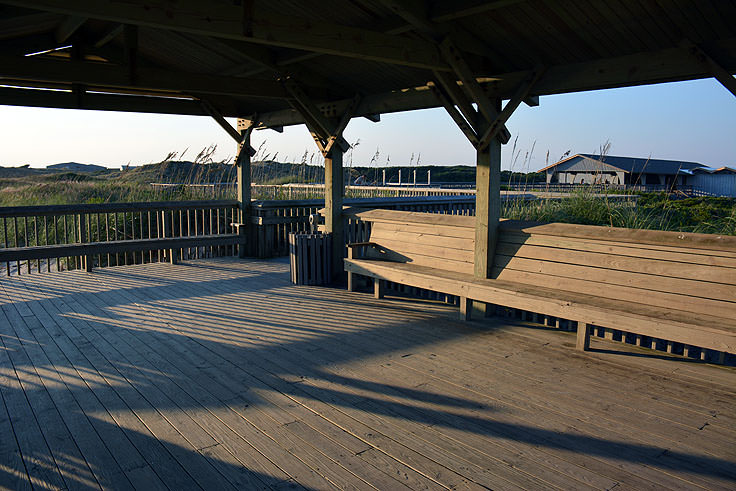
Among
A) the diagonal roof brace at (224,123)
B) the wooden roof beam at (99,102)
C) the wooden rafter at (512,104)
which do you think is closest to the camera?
the wooden rafter at (512,104)

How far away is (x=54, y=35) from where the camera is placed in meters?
6.92

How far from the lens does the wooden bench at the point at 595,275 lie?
3789 mm

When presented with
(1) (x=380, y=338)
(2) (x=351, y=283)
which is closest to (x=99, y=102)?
(2) (x=351, y=283)

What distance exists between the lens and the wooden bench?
3.79 meters

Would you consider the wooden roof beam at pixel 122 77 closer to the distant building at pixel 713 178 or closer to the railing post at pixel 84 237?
the railing post at pixel 84 237

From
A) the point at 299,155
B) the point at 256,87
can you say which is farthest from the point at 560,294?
the point at 299,155

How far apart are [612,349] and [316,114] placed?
473cm

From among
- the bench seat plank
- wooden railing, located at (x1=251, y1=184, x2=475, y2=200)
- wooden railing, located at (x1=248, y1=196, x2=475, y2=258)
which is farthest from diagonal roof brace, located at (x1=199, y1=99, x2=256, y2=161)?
the bench seat plank

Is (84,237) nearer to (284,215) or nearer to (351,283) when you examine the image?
(284,215)

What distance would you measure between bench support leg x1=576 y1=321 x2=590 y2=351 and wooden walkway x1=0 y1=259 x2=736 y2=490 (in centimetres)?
9

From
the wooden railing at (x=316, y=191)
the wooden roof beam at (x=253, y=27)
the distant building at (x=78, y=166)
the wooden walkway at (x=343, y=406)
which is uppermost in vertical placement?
the distant building at (x=78, y=166)

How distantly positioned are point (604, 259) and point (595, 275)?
156mm

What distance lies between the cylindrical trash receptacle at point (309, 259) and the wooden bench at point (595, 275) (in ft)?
4.06

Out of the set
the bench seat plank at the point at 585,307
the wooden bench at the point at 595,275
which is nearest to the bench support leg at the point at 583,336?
the wooden bench at the point at 595,275
